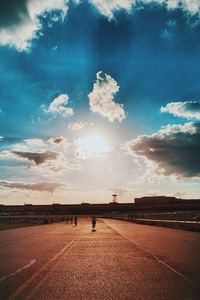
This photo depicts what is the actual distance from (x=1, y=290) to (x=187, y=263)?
26.3 feet

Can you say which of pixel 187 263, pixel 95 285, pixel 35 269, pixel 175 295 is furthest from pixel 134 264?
pixel 175 295

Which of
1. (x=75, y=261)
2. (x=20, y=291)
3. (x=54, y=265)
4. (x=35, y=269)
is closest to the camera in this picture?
(x=20, y=291)

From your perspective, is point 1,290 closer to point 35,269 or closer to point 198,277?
A: point 35,269

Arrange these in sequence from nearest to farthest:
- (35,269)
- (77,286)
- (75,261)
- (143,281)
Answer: (77,286) → (143,281) → (35,269) → (75,261)

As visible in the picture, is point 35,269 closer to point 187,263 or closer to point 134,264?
point 134,264

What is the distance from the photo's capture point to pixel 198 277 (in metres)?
12.5

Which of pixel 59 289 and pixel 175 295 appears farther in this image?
pixel 59 289

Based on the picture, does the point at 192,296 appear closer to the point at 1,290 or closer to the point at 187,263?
the point at 1,290

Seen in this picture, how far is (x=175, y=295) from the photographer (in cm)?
974

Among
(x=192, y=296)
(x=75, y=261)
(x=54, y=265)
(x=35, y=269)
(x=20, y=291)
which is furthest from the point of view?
(x=75, y=261)

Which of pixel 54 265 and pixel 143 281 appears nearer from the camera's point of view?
pixel 143 281

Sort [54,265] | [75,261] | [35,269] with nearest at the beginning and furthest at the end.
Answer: [35,269], [54,265], [75,261]

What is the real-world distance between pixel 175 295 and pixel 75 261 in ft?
27.5

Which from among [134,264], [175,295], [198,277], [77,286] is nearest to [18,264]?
[134,264]
